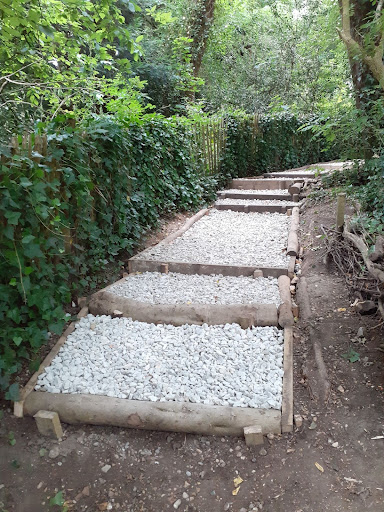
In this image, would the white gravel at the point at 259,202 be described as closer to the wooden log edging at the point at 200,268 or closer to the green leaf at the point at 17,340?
the wooden log edging at the point at 200,268

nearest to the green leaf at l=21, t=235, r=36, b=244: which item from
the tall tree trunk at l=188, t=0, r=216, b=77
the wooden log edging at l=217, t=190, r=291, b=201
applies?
the wooden log edging at l=217, t=190, r=291, b=201

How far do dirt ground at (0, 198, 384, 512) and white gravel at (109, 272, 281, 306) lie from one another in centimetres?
124

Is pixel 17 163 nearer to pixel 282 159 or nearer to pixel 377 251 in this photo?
pixel 377 251

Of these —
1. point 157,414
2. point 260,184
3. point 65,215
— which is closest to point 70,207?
point 65,215

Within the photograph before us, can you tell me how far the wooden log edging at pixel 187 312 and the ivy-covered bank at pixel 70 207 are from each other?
374mm

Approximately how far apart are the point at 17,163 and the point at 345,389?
9.62ft

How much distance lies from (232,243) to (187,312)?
252cm

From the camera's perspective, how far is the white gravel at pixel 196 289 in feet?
13.3

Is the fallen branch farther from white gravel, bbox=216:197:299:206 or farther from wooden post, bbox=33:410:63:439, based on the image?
white gravel, bbox=216:197:299:206

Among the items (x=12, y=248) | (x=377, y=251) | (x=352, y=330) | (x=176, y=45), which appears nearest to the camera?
(x=12, y=248)

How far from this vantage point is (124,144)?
459cm

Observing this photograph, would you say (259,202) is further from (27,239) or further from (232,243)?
(27,239)

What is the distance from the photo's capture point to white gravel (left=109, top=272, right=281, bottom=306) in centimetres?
404

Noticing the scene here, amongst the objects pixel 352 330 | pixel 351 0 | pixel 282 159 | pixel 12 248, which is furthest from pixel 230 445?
pixel 282 159
